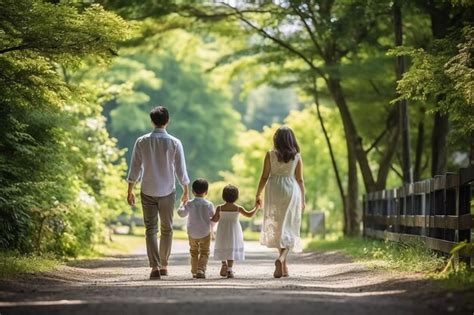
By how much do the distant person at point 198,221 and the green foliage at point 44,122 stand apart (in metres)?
2.34

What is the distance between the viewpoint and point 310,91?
2977 centimetres

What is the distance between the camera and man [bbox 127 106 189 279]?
1286 centimetres

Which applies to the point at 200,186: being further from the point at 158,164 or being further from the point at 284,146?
the point at 284,146

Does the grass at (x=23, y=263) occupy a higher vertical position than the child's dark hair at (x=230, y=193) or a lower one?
lower

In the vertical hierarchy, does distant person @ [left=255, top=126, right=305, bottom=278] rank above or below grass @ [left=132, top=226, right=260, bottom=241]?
above

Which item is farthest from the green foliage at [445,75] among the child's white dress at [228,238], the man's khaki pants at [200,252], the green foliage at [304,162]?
the green foliage at [304,162]

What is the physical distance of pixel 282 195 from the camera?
1327 cm

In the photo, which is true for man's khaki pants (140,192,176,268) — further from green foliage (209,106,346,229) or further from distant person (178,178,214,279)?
green foliage (209,106,346,229)

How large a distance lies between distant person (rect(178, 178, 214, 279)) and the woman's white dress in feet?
2.49

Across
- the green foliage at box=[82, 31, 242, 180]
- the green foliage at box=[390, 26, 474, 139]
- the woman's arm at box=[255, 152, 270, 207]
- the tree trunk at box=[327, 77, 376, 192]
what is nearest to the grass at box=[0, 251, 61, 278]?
the woman's arm at box=[255, 152, 270, 207]

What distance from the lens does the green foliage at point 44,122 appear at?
1297 centimetres

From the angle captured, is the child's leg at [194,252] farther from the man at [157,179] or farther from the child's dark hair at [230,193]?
the child's dark hair at [230,193]

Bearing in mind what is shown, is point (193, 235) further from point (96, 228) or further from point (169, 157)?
point (96, 228)

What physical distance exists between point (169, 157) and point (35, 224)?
15.9 feet
